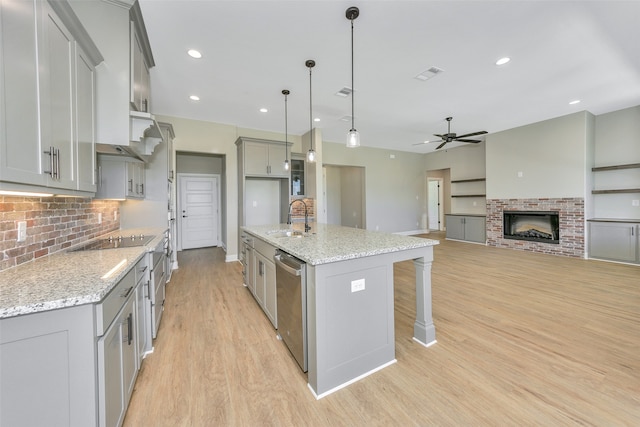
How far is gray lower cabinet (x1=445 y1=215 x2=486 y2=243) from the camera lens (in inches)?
269

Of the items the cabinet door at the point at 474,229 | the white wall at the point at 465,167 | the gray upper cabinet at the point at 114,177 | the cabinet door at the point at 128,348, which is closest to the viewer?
the cabinet door at the point at 128,348

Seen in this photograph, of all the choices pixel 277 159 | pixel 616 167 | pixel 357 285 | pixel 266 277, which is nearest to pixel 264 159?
pixel 277 159

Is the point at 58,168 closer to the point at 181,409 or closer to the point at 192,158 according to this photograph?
the point at 181,409

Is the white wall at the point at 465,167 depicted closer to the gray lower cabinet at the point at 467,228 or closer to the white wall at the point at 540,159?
the gray lower cabinet at the point at 467,228

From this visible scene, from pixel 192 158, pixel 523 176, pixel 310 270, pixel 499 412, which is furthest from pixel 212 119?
pixel 523 176

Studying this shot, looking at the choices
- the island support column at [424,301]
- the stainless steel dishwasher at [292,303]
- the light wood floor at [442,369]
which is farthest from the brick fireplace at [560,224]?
the stainless steel dishwasher at [292,303]

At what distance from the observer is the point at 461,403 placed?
154cm

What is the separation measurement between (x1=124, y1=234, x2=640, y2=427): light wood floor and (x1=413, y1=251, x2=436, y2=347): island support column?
0.10m

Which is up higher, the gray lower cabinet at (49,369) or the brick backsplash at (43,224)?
the brick backsplash at (43,224)

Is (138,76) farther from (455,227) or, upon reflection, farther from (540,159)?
(455,227)

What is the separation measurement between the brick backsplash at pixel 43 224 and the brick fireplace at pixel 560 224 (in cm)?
793

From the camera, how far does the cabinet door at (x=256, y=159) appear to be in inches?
199

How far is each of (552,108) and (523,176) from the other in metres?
1.61

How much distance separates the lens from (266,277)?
2.52 metres
